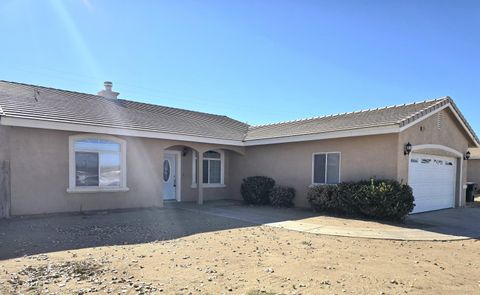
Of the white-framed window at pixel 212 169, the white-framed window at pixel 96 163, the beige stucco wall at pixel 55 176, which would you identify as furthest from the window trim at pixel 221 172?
the white-framed window at pixel 96 163

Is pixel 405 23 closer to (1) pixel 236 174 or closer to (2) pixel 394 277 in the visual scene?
(2) pixel 394 277

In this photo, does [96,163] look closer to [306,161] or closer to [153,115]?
[153,115]

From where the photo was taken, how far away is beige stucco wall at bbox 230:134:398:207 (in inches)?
487

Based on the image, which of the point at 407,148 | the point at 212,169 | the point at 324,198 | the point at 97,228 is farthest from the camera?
the point at 212,169

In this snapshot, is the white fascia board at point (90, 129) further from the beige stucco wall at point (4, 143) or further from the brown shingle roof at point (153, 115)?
the beige stucco wall at point (4, 143)

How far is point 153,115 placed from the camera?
16.0 m

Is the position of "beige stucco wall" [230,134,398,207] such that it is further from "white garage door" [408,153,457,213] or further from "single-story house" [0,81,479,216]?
"white garage door" [408,153,457,213]

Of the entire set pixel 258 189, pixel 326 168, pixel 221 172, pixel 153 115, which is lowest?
pixel 258 189

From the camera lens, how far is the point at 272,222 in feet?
36.3

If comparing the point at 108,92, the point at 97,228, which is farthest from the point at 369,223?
the point at 108,92

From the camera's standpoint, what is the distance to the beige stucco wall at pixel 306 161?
1236 cm

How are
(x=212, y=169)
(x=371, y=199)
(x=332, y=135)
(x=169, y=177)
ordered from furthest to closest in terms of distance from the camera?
(x=212, y=169) → (x=169, y=177) → (x=332, y=135) → (x=371, y=199)

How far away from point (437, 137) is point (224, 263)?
39.5 ft

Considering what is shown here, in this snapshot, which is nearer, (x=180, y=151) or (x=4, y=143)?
(x=4, y=143)
